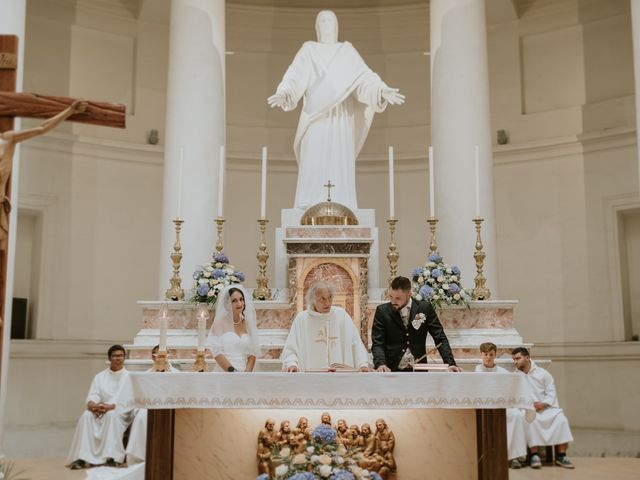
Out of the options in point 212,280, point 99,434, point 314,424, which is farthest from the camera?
point 99,434

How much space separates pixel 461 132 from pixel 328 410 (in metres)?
6.10

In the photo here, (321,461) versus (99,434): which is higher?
(321,461)

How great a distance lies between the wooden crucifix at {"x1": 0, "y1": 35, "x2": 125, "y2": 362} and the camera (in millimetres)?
5328

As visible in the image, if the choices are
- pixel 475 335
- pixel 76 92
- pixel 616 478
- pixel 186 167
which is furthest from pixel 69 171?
pixel 616 478

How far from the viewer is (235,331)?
7434mm

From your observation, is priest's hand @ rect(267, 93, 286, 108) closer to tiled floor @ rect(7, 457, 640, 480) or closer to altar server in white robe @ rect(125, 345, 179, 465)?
altar server in white robe @ rect(125, 345, 179, 465)

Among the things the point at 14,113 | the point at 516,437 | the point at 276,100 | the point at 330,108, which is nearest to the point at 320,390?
the point at 14,113

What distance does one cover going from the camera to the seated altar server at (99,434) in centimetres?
923

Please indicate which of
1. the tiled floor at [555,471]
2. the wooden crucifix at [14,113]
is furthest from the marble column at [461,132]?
the wooden crucifix at [14,113]

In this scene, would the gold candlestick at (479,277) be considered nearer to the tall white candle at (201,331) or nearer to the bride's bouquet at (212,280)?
the bride's bouquet at (212,280)

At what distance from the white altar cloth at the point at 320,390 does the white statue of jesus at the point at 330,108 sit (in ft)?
16.1

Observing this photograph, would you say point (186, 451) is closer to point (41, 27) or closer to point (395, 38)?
point (41, 27)

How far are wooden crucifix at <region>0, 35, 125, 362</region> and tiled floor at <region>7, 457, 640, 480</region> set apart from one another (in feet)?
11.7

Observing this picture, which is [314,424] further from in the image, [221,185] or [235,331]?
[221,185]
